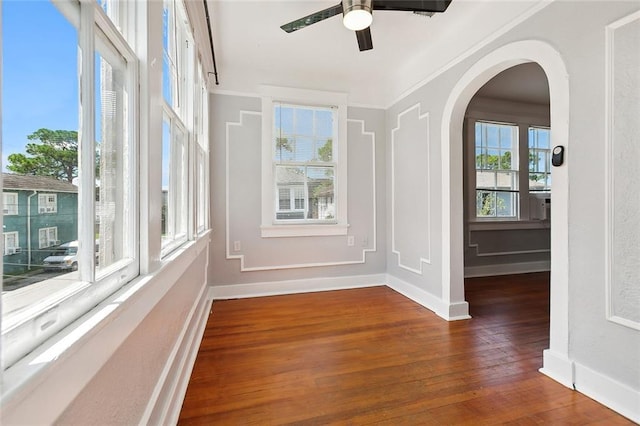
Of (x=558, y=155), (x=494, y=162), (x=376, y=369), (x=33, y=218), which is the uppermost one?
(x=494, y=162)

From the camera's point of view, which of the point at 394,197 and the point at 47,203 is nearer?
the point at 47,203

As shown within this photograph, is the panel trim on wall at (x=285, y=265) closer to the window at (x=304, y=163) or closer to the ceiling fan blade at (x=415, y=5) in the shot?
the window at (x=304, y=163)

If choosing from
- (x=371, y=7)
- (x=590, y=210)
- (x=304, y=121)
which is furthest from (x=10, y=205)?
(x=304, y=121)

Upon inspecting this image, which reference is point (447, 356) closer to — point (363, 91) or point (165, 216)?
point (165, 216)

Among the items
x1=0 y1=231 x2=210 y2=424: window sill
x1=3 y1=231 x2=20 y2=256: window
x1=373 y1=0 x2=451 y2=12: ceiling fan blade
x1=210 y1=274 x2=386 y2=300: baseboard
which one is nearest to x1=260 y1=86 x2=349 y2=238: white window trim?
x1=210 y1=274 x2=386 y2=300: baseboard

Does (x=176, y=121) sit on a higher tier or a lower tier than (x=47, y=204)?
higher

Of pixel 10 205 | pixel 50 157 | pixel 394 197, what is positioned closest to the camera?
pixel 10 205

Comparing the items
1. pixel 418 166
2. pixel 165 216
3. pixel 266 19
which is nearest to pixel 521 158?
pixel 418 166

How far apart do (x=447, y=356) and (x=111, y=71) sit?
94.1 inches

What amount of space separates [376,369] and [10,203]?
6.26ft

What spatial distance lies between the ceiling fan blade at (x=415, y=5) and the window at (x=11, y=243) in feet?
6.61

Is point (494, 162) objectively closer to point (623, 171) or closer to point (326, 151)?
point (326, 151)

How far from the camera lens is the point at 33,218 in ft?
1.88

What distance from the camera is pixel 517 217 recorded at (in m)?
4.32
